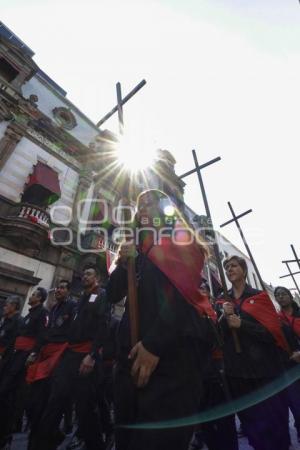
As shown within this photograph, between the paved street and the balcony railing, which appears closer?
the paved street

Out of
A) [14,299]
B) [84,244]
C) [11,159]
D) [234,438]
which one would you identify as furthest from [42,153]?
[234,438]

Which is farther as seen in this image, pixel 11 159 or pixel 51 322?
pixel 11 159

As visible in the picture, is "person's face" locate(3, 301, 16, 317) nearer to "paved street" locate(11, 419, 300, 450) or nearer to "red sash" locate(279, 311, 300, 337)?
"paved street" locate(11, 419, 300, 450)

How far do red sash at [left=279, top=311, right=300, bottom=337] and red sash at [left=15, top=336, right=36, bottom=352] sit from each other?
4.56m

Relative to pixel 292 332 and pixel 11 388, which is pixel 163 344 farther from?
pixel 11 388

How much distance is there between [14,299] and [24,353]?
1.57m

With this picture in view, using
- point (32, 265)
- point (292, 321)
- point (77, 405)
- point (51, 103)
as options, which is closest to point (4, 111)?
point (51, 103)

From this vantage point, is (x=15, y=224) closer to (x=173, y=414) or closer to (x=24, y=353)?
(x=24, y=353)

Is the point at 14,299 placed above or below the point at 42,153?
below

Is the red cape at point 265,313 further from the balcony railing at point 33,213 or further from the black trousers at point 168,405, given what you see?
the balcony railing at point 33,213

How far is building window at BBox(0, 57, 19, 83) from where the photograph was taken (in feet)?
43.3

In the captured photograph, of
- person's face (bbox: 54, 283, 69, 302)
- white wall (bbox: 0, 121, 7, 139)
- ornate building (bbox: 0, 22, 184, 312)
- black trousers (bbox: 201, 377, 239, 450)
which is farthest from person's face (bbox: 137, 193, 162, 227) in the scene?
white wall (bbox: 0, 121, 7, 139)

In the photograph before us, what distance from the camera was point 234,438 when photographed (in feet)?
8.67

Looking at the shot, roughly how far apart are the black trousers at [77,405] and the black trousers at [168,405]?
1.71 metres
